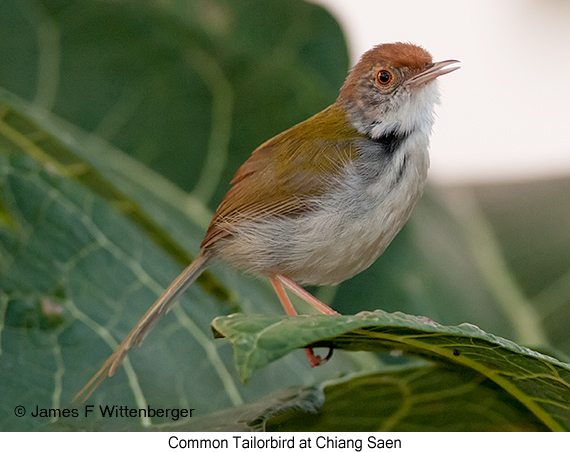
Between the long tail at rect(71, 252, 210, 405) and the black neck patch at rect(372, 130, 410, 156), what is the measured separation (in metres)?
A: 0.66

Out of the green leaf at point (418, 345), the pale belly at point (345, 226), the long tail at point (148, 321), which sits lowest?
the green leaf at point (418, 345)

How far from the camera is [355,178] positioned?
2.03m

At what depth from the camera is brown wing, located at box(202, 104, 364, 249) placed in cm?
207

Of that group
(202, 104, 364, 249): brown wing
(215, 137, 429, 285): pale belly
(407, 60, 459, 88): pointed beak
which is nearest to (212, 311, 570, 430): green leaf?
(215, 137, 429, 285): pale belly

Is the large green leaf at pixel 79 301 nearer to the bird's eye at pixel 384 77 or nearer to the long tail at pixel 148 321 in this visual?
the long tail at pixel 148 321

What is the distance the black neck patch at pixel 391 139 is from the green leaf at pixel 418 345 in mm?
666

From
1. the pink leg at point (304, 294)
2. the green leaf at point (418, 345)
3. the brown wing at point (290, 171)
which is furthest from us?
the pink leg at point (304, 294)

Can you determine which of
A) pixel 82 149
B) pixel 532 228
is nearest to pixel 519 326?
pixel 532 228

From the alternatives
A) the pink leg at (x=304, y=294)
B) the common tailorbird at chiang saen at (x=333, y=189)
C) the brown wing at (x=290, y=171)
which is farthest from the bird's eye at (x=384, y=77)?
the pink leg at (x=304, y=294)

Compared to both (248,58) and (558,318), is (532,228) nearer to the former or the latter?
(558,318)

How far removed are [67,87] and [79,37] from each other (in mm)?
200

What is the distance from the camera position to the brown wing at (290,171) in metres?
2.07

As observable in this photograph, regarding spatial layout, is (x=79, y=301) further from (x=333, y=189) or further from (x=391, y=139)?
(x=391, y=139)

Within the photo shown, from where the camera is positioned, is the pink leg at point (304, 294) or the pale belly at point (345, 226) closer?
the pale belly at point (345, 226)
